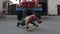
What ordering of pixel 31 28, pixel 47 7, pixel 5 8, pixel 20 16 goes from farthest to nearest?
1. pixel 5 8
2. pixel 47 7
3. pixel 20 16
4. pixel 31 28

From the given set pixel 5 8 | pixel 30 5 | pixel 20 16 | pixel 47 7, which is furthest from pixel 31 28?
pixel 5 8

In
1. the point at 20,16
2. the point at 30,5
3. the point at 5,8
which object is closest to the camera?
the point at 20,16

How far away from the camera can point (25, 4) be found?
53.5 ft

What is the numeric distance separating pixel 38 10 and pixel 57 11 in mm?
Answer: 29900

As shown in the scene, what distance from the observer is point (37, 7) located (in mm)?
16047

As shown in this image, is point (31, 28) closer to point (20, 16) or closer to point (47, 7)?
point (20, 16)

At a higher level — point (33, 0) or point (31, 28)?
point (33, 0)

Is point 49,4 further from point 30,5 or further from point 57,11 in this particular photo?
point 30,5

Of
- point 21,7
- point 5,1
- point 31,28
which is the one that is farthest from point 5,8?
point 31,28

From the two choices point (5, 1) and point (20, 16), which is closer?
point (20, 16)

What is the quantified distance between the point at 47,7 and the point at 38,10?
29.2m

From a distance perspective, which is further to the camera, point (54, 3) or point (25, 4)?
point (54, 3)

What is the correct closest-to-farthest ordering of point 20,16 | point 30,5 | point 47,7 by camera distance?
point 20,16
point 30,5
point 47,7

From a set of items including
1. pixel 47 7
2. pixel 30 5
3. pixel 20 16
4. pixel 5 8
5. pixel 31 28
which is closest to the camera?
pixel 31 28
